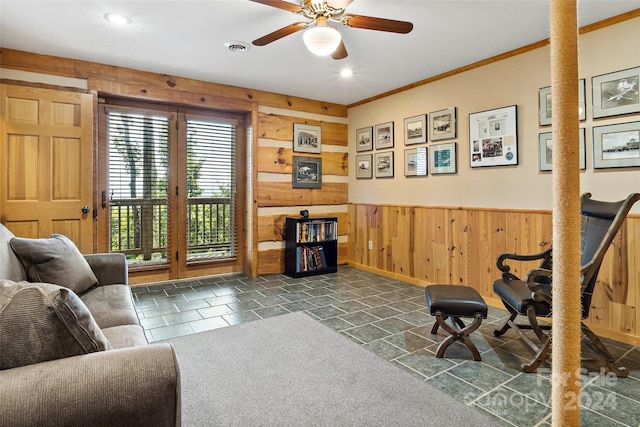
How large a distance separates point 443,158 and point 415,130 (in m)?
0.58

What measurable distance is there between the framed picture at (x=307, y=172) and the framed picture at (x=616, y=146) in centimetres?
336

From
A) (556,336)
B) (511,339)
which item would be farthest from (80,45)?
(511,339)

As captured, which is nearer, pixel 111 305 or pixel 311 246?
pixel 111 305

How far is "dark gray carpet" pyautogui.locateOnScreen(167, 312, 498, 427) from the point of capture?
1.78 meters

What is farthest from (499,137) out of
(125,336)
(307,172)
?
(125,336)

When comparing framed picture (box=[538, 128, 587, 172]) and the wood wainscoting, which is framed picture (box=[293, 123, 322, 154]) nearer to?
the wood wainscoting

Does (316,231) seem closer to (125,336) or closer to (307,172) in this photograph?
(307,172)

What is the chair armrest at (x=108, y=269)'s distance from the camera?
262 cm

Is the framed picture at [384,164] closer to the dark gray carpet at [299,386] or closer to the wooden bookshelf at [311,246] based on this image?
the wooden bookshelf at [311,246]

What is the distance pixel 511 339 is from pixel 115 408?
2.80 m

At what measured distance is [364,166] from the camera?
532cm

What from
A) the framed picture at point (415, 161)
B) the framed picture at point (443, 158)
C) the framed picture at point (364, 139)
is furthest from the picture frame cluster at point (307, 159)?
the framed picture at point (443, 158)

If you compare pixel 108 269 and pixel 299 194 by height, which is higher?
pixel 299 194

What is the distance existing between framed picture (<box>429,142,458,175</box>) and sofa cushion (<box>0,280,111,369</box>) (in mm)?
3808
